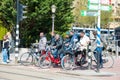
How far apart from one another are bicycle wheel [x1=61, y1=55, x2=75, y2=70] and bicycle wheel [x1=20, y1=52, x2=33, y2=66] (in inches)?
96.1

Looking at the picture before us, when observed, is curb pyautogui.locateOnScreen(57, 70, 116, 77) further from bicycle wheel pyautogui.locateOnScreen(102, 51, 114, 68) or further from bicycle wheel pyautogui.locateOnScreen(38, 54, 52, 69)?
bicycle wheel pyautogui.locateOnScreen(102, 51, 114, 68)

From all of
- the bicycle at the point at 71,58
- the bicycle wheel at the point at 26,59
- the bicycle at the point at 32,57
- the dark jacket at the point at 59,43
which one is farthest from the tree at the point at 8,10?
the bicycle at the point at 71,58

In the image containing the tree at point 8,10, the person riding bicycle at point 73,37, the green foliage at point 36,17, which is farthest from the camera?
the green foliage at point 36,17

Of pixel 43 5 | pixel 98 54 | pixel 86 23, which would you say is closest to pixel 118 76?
pixel 98 54

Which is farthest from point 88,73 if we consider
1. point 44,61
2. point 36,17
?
point 36,17

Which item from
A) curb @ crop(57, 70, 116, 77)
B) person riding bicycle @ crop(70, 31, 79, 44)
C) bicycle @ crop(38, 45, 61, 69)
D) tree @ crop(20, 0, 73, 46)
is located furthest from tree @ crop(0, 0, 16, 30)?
curb @ crop(57, 70, 116, 77)

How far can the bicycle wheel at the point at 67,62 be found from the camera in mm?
18609

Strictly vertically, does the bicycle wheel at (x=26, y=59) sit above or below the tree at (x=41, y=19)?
below

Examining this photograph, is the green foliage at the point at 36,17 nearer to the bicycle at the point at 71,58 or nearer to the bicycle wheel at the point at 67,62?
the bicycle at the point at 71,58

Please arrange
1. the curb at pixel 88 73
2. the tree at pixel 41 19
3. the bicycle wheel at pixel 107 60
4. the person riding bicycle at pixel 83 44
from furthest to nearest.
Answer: the tree at pixel 41 19 → the bicycle wheel at pixel 107 60 → the person riding bicycle at pixel 83 44 → the curb at pixel 88 73

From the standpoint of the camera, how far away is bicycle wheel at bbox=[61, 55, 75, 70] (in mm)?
18609

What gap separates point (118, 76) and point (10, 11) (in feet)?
51.0

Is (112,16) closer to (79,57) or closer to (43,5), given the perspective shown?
(43,5)

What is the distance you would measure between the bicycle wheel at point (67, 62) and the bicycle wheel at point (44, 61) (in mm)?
938
